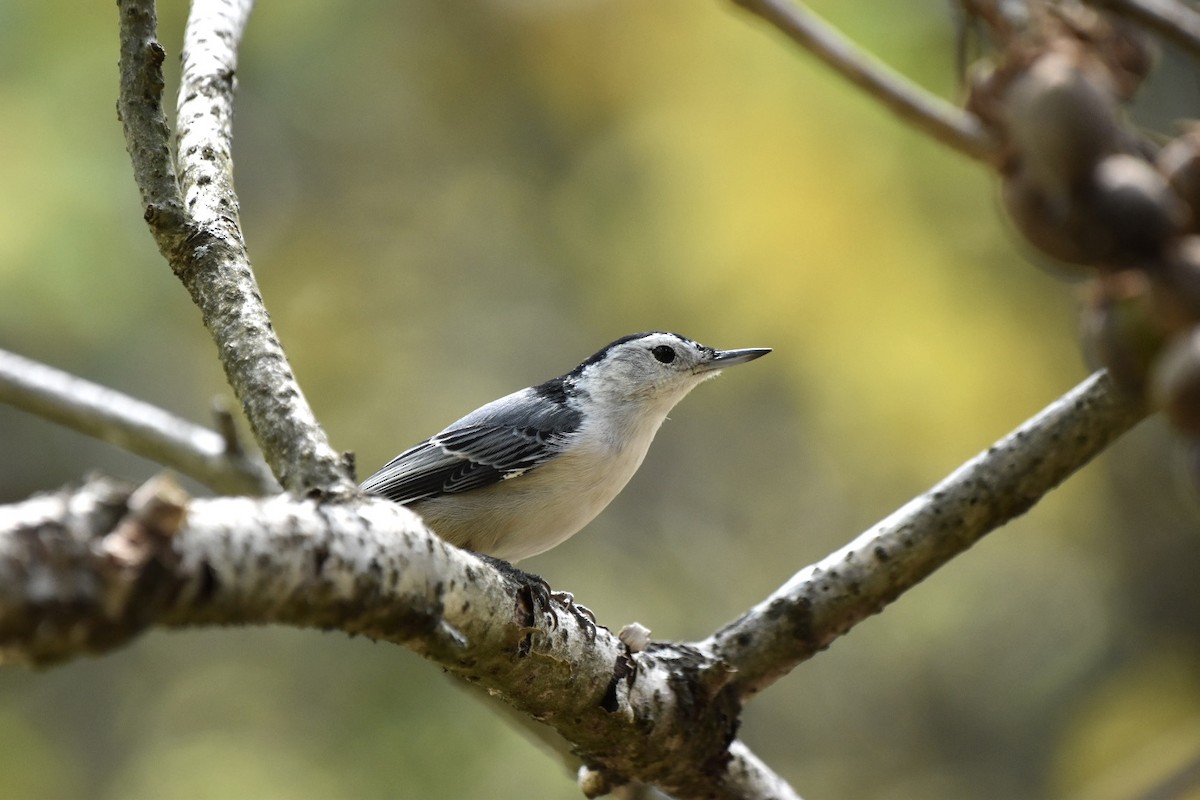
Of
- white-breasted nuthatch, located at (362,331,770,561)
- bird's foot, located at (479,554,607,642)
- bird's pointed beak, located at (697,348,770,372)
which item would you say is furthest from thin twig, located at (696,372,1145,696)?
bird's pointed beak, located at (697,348,770,372)

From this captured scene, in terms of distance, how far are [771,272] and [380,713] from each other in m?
2.66

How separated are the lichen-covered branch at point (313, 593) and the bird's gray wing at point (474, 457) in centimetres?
101

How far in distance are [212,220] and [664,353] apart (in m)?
2.04

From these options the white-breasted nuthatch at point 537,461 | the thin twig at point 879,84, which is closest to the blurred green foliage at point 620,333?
the white-breasted nuthatch at point 537,461

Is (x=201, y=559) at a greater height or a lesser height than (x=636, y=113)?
lesser

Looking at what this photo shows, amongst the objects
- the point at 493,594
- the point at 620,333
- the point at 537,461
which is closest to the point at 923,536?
the point at 493,594

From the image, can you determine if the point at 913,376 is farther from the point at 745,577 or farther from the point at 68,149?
the point at 68,149

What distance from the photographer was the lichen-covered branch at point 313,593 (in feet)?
3.53

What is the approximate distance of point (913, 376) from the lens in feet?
17.4

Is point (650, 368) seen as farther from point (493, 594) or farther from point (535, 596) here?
point (493, 594)

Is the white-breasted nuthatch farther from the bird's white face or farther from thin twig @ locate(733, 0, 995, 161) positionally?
thin twig @ locate(733, 0, 995, 161)

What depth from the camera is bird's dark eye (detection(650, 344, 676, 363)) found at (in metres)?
4.00

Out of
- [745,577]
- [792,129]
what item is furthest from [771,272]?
[745,577]

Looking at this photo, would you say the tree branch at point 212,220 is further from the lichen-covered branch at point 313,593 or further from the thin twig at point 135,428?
the thin twig at point 135,428
